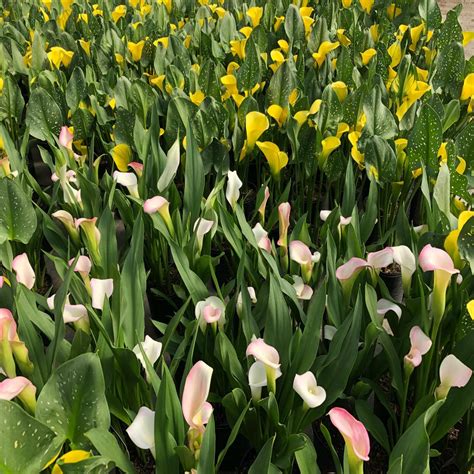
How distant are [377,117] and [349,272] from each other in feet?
1.80

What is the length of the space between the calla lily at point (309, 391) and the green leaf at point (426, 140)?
1.82ft

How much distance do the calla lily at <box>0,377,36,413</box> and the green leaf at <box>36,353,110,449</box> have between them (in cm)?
3

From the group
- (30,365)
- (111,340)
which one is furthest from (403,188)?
(30,365)

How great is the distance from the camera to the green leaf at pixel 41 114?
4.59 feet

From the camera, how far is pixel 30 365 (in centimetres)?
76

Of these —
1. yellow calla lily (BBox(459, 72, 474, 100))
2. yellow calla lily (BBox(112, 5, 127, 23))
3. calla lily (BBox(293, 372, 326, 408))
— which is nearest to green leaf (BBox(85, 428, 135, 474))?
calla lily (BBox(293, 372, 326, 408))

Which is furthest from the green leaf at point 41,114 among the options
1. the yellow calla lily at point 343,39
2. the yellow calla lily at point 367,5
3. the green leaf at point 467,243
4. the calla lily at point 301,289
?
the yellow calla lily at point 367,5

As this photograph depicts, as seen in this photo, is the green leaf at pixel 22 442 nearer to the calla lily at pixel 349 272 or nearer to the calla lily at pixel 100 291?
the calla lily at pixel 100 291

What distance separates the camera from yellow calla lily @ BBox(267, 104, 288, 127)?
1.33 meters

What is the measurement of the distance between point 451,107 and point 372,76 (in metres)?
0.22

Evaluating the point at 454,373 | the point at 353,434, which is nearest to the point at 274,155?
the point at 454,373

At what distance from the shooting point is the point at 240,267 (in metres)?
0.88

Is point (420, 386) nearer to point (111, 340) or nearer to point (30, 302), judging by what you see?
point (111, 340)

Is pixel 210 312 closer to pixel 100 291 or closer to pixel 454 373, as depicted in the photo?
pixel 100 291
